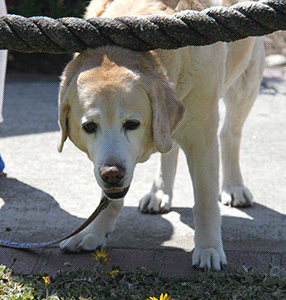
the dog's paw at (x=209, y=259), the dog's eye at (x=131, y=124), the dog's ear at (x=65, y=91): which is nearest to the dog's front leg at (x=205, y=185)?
the dog's paw at (x=209, y=259)

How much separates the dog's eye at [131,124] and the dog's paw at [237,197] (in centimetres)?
160

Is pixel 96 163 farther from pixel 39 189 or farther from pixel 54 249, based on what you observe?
pixel 39 189

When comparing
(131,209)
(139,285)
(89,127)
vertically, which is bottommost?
(131,209)

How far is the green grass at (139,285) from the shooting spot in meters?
2.37

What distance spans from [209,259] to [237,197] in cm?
108

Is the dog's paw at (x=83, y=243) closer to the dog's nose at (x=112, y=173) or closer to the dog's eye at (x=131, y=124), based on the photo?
the dog's nose at (x=112, y=173)

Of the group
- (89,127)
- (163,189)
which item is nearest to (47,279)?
(89,127)

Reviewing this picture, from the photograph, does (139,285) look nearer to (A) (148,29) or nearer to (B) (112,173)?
(B) (112,173)

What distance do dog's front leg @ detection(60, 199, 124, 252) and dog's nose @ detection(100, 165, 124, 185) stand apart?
2.66 ft

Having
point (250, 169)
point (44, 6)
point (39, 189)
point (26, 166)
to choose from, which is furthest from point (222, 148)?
point (44, 6)

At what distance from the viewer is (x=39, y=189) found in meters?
3.98

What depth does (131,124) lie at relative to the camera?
7.77 feet

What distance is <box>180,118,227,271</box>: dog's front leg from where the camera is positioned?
2801 mm

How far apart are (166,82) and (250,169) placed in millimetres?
2207
